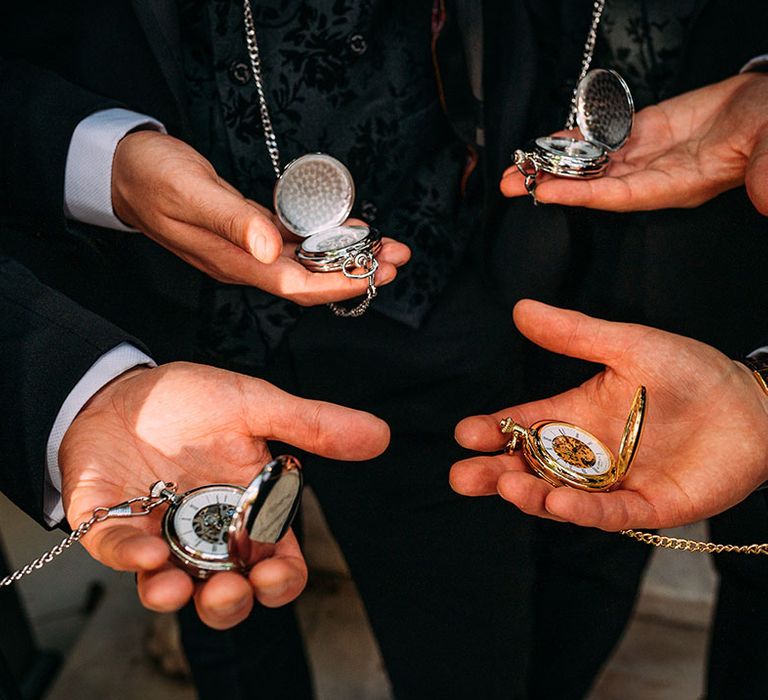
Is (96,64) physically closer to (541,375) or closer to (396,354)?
(396,354)

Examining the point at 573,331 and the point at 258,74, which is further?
the point at 258,74

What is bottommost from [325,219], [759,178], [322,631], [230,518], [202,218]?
[322,631]

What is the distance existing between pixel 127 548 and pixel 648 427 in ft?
2.78

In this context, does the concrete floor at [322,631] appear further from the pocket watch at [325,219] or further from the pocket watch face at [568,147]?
the pocket watch face at [568,147]

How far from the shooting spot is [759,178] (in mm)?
1245

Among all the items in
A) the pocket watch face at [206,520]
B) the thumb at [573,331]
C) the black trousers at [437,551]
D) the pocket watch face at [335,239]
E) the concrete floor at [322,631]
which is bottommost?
the concrete floor at [322,631]

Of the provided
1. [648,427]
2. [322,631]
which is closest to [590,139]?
[648,427]

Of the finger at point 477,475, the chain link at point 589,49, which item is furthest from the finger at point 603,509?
the chain link at point 589,49

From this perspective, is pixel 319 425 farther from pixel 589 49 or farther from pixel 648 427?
pixel 589 49

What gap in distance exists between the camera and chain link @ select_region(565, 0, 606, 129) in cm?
147

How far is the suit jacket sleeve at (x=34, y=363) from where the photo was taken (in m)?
1.09

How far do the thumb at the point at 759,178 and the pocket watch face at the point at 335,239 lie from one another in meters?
0.67

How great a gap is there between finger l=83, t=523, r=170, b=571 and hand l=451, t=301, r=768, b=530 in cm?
45

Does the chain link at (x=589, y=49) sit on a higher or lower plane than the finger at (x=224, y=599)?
higher
